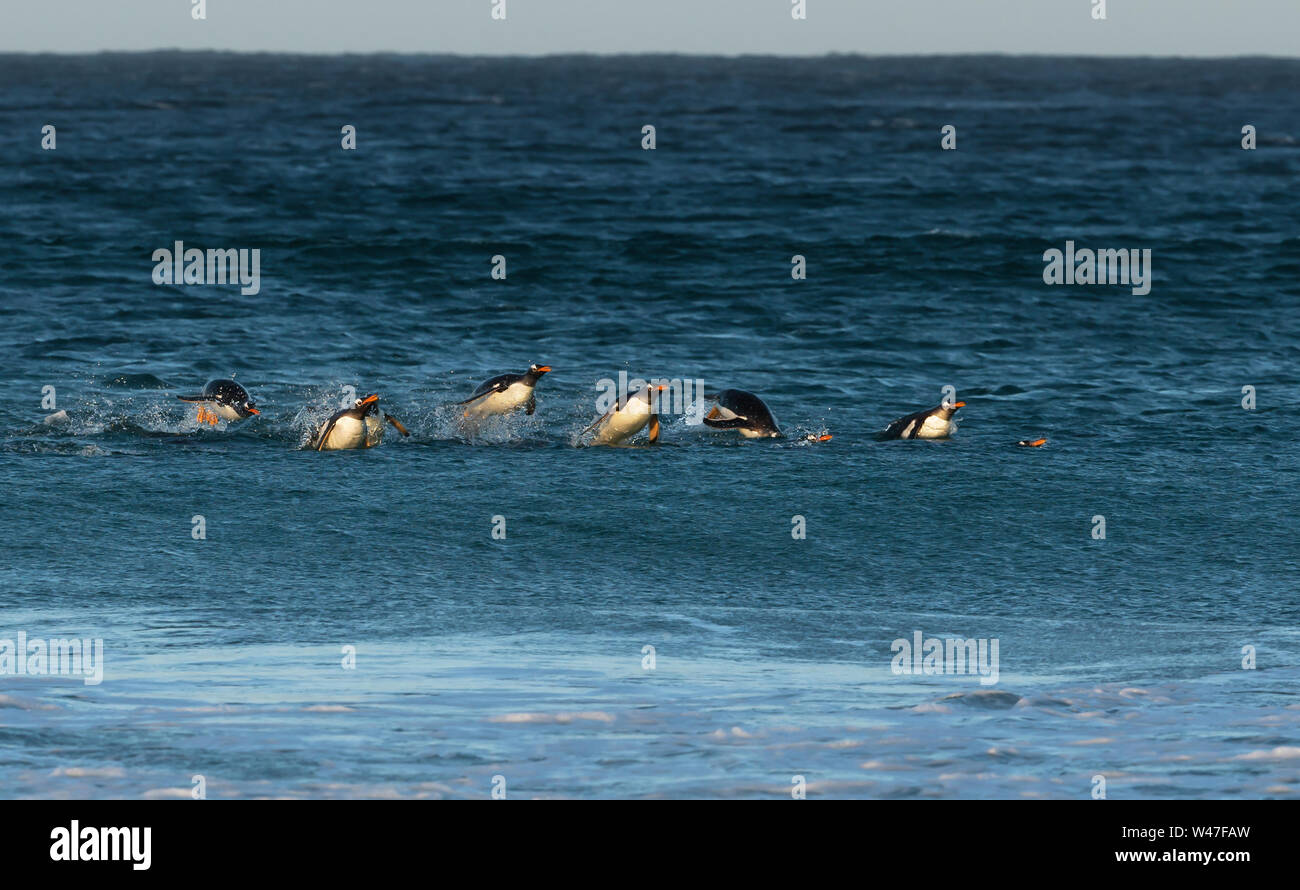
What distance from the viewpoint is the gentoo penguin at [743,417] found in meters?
13.1

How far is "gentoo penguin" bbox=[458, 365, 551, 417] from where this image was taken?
1355 centimetres

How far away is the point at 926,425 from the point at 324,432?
493 centimetres

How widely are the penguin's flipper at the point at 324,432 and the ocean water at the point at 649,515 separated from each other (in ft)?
0.64

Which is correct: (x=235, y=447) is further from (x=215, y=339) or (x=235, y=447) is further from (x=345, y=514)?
(x=215, y=339)

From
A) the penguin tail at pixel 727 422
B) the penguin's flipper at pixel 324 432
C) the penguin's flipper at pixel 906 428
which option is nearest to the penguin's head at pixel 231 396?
the penguin's flipper at pixel 324 432

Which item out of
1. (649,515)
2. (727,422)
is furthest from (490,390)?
(649,515)

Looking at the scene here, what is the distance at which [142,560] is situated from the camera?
30.3 feet

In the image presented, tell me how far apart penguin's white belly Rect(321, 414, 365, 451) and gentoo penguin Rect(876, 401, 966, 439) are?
4275 mm

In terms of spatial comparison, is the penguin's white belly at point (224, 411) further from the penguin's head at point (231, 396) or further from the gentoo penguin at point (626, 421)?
the gentoo penguin at point (626, 421)

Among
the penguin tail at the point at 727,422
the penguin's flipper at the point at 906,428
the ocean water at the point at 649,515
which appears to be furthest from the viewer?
the penguin tail at the point at 727,422

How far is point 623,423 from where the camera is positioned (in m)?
12.9

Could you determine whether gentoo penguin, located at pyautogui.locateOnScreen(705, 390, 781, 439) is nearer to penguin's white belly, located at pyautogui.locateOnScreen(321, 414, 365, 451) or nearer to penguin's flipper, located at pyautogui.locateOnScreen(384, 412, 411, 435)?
penguin's flipper, located at pyautogui.locateOnScreen(384, 412, 411, 435)
